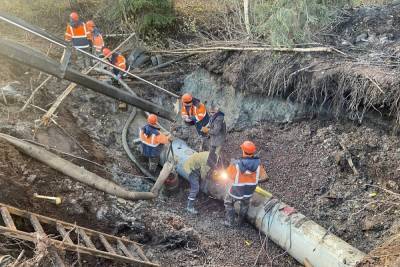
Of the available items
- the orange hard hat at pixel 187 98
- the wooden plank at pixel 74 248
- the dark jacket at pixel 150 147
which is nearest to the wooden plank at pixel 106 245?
the wooden plank at pixel 74 248

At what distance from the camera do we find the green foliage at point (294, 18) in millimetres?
9664

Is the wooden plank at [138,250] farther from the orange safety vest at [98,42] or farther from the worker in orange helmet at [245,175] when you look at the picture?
the orange safety vest at [98,42]

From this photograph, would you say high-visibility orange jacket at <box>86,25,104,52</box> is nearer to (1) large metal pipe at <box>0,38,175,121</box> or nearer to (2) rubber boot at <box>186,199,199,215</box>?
(1) large metal pipe at <box>0,38,175,121</box>

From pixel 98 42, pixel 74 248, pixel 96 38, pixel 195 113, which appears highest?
pixel 96 38

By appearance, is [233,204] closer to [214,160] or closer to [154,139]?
[214,160]

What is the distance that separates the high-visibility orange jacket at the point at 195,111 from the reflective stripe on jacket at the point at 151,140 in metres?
0.90

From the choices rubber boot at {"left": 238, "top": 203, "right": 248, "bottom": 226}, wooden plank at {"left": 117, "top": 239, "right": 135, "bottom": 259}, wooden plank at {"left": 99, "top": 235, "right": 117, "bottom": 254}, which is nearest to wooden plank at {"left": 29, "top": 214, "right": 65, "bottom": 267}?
wooden plank at {"left": 99, "top": 235, "right": 117, "bottom": 254}

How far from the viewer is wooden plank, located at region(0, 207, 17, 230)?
533cm

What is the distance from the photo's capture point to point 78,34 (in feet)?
40.2

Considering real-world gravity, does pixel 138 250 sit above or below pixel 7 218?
below

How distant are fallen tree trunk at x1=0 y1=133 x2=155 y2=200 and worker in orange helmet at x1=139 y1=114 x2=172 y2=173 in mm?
1786

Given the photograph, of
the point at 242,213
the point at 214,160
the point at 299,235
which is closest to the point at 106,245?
the point at 242,213

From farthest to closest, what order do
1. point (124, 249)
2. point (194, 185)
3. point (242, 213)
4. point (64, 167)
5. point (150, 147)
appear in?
1. point (150, 147)
2. point (194, 185)
3. point (242, 213)
4. point (64, 167)
5. point (124, 249)

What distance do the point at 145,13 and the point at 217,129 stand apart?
5.71m
